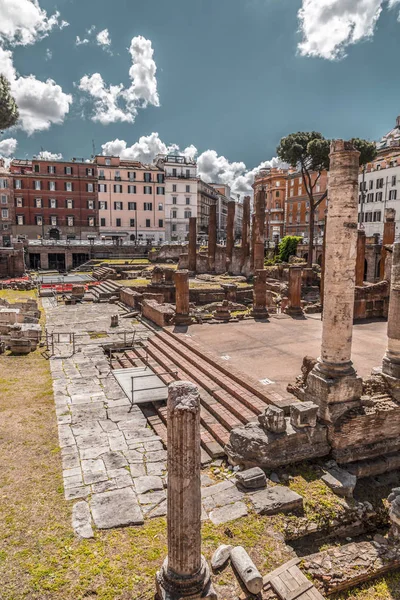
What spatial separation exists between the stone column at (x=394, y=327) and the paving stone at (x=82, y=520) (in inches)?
267

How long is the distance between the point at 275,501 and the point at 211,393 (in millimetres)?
4044

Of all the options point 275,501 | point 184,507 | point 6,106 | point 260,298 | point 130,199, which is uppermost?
point 6,106

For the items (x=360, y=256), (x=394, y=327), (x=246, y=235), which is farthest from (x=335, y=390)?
(x=246, y=235)

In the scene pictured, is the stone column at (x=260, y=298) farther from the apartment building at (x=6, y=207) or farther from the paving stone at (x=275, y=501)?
the apartment building at (x=6, y=207)

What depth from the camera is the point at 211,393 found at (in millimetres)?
10305

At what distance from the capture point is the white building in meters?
62.6

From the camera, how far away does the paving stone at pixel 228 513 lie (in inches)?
243

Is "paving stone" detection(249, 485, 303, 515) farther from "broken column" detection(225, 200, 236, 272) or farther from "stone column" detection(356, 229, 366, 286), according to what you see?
"broken column" detection(225, 200, 236, 272)

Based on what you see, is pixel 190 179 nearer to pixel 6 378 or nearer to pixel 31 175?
pixel 31 175

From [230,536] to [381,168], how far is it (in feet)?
162

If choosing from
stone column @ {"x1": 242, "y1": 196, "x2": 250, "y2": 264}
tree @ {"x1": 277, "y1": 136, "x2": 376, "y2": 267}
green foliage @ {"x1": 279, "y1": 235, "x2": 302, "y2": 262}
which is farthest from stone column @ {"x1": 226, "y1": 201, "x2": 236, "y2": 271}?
green foliage @ {"x1": 279, "y1": 235, "x2": 302, "y2": 262}

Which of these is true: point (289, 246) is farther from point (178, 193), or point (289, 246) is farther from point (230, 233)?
point (178, 193)

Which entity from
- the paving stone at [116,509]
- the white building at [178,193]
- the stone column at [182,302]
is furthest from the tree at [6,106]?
the white building at [178,193]

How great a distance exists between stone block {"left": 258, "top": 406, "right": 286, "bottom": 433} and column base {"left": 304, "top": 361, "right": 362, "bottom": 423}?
3.34ft
